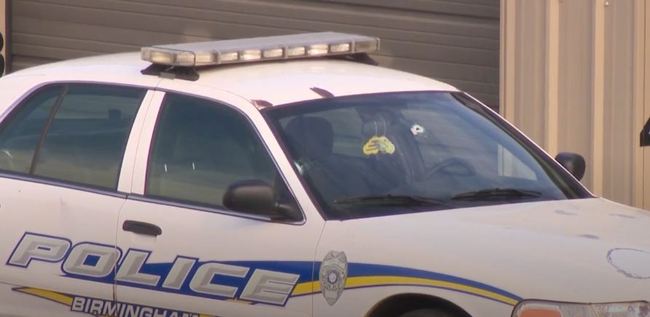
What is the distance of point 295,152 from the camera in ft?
19.4

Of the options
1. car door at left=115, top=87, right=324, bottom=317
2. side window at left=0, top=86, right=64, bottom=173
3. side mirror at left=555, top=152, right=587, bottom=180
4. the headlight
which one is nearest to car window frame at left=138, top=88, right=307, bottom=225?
car door at left=115, top=87, right=324, bottom=317

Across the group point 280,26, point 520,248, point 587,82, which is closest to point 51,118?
point 520,248

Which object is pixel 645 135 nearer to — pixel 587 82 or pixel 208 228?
pixel 587 82

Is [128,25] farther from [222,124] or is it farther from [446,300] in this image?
[446,300]

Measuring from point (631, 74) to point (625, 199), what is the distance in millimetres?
804

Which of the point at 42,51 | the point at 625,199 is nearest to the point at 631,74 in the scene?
the point at 625,199

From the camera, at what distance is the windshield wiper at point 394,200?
580 cm

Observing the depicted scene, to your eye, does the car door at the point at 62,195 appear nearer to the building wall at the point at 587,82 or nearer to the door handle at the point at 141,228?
the door handle at the point at 141,228

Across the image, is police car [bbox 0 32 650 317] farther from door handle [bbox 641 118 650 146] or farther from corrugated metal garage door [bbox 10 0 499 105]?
corrugated metal garage door [bbox 10 0 499 105]

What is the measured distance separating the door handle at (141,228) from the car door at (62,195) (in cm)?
7

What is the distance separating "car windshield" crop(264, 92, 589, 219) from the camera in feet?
19.2

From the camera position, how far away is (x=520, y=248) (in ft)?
17.3

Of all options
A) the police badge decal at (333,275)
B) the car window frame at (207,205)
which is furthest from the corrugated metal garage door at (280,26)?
the police badge decal at (333,275)

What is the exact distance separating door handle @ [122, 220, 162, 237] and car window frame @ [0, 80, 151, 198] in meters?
0.14
